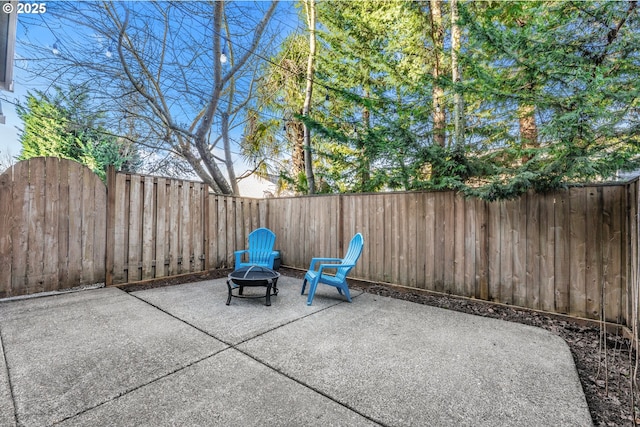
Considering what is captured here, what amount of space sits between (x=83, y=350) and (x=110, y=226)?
2.58m

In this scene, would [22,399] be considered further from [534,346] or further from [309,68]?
[309,68]

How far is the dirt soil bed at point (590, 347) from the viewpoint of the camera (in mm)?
1648

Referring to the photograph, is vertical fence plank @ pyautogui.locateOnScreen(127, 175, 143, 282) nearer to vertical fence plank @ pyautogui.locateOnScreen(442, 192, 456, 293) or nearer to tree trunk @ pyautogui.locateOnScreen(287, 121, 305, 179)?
tree trunk @ pyautogui.locateOnScreen(287, 121, 305, 179)

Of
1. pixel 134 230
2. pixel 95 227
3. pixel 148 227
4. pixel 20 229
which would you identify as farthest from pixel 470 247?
pixel 20 229

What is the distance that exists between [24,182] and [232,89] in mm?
5144

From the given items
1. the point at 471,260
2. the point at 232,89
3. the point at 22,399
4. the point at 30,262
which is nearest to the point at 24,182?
the point at 30,262

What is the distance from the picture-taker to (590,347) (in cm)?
247

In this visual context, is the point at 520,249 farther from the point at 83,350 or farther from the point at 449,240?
the point at 83,350

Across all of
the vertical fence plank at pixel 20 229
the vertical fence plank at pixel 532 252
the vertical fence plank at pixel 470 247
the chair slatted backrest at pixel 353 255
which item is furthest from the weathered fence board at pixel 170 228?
the vertical fence plank at pixel 532 252

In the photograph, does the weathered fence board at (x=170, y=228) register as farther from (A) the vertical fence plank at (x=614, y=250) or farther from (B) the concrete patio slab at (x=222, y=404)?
(A) the vertical fence plank at (x=614, y=250)

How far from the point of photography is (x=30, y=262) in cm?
357

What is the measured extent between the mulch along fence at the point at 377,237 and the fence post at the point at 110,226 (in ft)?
0.04

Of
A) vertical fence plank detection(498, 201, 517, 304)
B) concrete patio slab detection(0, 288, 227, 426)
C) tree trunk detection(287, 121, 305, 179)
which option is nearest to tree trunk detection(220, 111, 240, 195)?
tree trunk detection(287, 121, 305, 179)

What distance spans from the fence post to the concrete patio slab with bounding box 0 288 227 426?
2.53 feet
